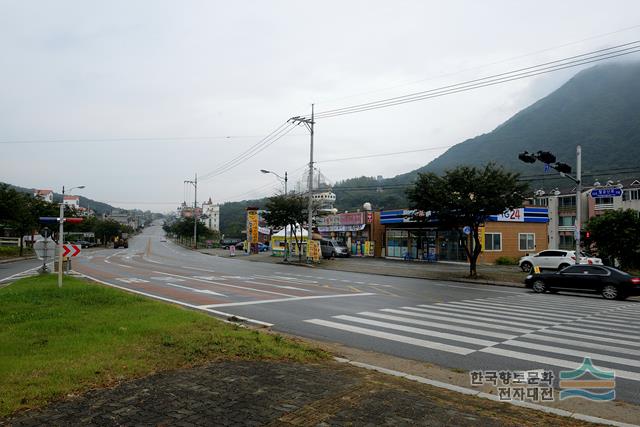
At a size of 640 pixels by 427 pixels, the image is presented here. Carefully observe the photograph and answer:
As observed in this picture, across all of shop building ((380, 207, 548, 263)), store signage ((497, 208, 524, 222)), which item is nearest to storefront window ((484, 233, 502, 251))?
shop building ((380, 207, 548, 263))

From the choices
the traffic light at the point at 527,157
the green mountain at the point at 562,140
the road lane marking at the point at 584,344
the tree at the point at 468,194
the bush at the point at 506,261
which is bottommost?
the bush at the point at 506,261

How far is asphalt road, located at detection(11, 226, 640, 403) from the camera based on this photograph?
8.34 meters

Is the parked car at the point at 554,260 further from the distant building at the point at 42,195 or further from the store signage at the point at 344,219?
the distant building at the point at 42,195

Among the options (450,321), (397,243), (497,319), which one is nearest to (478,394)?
(450,321)

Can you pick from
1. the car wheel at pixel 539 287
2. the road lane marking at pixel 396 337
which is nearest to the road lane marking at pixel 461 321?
the road lane marking at pixel 396 337

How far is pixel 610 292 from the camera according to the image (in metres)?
19.6

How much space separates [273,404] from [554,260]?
100 feet

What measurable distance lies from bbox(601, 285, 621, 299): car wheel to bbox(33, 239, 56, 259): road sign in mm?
23393

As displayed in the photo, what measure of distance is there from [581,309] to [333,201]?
8027cm

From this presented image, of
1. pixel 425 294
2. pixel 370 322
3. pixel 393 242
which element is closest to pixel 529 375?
pixel 370 322

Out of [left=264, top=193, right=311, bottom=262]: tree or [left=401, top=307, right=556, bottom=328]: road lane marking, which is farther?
[left=264, top=193, right=311, bottom=262]: tree

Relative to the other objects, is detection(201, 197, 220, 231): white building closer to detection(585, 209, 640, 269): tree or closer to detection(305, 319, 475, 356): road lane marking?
detection(585, 209, 640, 269): tree

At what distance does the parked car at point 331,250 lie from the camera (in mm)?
48094

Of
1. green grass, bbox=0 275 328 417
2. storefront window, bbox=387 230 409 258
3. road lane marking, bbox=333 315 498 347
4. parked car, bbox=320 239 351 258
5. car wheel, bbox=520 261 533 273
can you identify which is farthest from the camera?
storefront window, bbox=387 230 409 258
